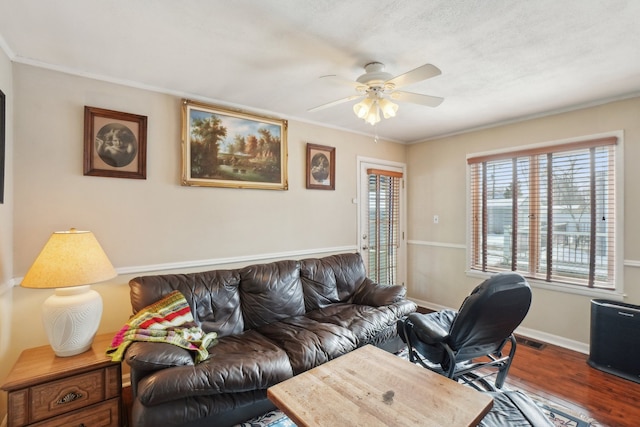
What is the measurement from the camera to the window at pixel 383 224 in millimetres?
4320

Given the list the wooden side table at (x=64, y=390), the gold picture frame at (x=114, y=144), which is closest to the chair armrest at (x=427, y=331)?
the wooden side table at (x=64, y=390)

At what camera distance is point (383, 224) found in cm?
444

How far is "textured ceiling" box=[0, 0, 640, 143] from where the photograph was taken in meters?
1.60

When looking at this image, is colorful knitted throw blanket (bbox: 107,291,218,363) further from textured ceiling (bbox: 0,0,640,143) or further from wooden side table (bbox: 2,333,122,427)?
textured ceiling (bbox: 0,0,640,143)

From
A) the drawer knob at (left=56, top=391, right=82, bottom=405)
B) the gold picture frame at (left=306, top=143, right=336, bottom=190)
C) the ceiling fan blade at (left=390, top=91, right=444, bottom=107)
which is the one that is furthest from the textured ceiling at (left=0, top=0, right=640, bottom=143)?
the drawer knob at (left=56, top=391, right=82, bottom=405)

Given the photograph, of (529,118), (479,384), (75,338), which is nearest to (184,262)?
(75,338)

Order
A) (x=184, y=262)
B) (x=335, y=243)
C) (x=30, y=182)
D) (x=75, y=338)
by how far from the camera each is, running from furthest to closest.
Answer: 1. (x=335, y=243)
2. (x=184, y=262)
3. (x=30, y=182)
4. (x=75, y=338)

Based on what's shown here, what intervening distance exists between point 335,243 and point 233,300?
1.67 meters

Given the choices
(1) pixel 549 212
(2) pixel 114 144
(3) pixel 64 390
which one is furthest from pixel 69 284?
(1) pixel 549 212

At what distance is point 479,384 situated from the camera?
8.03 feet

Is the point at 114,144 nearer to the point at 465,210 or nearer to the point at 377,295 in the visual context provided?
the point at 377,295

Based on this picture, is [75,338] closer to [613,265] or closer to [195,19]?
[195,19]

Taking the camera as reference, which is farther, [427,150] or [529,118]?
[427,150]

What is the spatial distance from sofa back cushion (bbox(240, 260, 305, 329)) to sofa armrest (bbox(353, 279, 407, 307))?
0.70 metres
